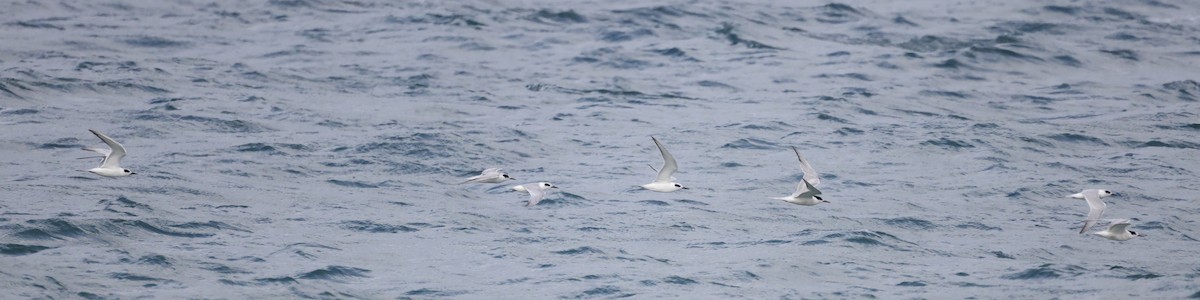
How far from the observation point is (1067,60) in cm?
3753

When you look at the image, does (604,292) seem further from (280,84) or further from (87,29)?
(87,29)

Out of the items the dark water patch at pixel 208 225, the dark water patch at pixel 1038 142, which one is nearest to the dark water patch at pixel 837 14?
the dark water patch at pixel 1038 142

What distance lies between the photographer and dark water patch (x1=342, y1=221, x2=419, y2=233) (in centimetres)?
2400

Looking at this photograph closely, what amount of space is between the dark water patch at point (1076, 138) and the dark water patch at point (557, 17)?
48.6ft

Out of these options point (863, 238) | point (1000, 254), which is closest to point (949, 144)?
point (863, 238)

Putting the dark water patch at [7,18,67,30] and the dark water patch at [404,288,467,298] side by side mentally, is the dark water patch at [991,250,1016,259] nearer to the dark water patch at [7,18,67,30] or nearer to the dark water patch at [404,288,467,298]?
the dark water patch at [404,288,467,298]

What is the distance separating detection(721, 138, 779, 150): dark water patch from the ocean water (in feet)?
0.25

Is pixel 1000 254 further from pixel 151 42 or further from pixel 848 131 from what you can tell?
pixel 151 42

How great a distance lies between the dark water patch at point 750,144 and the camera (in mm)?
29516

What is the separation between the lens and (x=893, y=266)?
2273cm

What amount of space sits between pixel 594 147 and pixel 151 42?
13512 millimetres

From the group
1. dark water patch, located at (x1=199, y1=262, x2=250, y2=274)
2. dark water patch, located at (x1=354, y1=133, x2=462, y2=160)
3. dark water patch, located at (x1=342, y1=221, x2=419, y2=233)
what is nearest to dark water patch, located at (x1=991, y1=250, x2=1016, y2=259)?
dark water patch, located at (x1=342, y1=221, x2=419, y2=233)

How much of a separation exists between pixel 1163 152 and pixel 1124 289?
8.49 metres

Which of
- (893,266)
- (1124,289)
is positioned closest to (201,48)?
(893,266)
